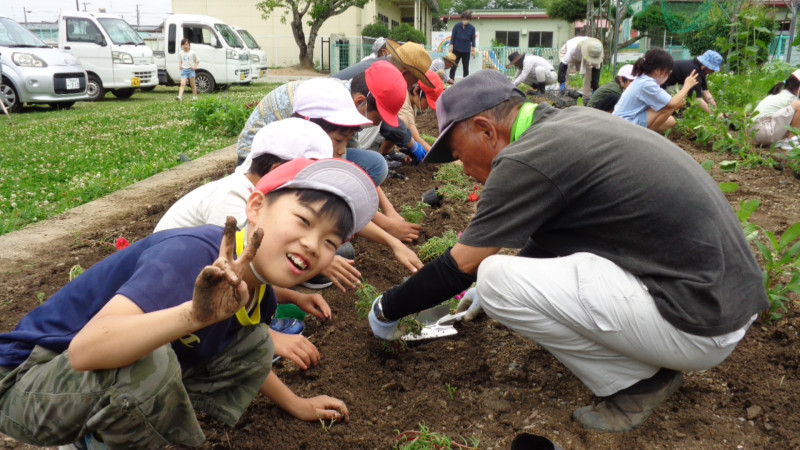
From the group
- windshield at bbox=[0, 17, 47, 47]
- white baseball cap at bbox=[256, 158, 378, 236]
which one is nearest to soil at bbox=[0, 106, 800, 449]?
white baseball cap at bbox=[256, 158, 378, 236]

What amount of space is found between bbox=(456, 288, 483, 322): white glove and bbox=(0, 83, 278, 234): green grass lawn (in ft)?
10.0

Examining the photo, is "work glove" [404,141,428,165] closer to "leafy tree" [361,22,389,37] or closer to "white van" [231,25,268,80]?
"white van" [231,25,268,80]

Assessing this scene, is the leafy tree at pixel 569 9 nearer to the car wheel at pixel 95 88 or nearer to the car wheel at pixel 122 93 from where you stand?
the car wheel at pixel 122 93

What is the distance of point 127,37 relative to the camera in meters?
14.2

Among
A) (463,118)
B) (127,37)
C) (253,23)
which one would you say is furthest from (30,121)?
(253,23)

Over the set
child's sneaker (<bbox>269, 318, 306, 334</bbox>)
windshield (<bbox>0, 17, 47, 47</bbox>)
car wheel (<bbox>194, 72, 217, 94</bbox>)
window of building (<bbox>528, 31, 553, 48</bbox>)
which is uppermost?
window of building (<bbox>528, 31, 553, 48</bbox>)

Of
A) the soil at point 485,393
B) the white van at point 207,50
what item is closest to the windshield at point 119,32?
the white van at point 207,50


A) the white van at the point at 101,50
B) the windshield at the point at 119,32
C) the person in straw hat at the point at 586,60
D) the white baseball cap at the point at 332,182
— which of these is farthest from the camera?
the windshield at the point at 119,32

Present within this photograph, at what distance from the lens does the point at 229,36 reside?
16.9 m

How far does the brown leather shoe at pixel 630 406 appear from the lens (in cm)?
194

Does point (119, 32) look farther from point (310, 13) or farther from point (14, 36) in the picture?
point (310, 13)

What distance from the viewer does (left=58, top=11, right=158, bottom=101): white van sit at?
13.3 m

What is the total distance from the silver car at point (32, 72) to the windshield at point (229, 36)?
562 cm

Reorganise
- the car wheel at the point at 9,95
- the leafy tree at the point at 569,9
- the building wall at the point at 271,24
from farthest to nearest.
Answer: the leafy tree at the point at 569,9, the building wall at the point at 271,24, the car wheel at the point at 9,95
